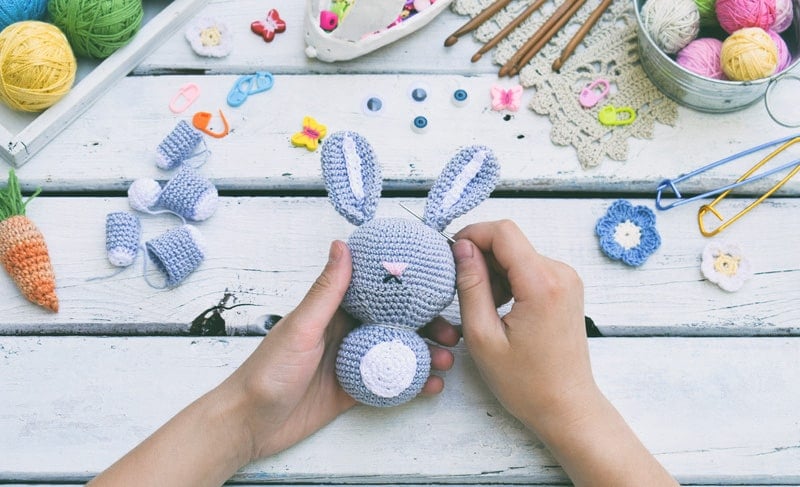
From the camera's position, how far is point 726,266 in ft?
3.02

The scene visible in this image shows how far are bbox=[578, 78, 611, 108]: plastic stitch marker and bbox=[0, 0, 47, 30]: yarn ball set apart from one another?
68 centimetres

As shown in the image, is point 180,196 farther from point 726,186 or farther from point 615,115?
point 726,186

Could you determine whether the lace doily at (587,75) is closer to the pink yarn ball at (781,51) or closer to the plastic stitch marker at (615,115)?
the plastic stitch marker at (615,115)

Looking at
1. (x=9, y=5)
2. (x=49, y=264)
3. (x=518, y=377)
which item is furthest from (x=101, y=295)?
(x=518, y=377)

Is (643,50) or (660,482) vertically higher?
(643,50)

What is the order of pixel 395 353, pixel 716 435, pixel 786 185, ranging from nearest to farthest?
pixel 395 353 < pixel 716 435 < pixel 786 185

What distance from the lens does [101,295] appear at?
92 cm

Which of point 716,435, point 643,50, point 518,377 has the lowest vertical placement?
point 716,435

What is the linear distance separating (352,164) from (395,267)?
0.12 m

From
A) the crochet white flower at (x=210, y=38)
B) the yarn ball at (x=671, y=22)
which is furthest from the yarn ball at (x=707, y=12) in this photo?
the crochet white flower at (x=210, y=38)

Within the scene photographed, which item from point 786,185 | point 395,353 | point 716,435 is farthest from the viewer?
point 786,185

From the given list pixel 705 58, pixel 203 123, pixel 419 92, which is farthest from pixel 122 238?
pixel 705 58

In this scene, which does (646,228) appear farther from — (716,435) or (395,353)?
(395,353)

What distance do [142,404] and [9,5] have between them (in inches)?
20.0
